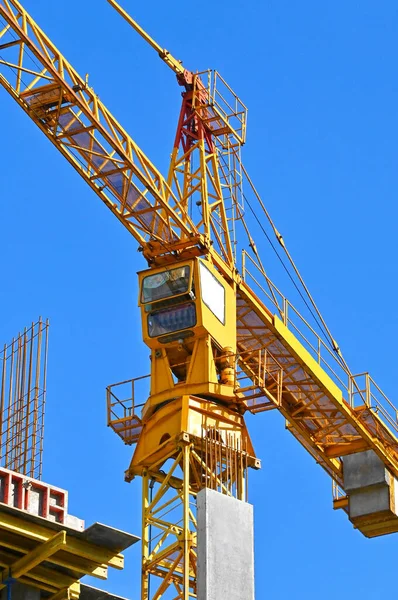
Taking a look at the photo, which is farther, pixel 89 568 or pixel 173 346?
pixel 173 346

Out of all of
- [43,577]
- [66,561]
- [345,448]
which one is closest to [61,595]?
[43,577]

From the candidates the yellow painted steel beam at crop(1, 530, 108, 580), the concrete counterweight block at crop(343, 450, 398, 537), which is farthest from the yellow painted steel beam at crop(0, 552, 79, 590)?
the concrete counterweight block at crop(343, 450, 398, 537)

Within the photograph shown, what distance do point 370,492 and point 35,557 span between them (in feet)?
81.7

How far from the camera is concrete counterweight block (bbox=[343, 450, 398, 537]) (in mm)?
61375

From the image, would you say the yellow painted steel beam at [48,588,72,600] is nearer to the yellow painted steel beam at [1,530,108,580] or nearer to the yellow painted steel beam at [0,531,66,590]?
the yellow painted steel beam at [1,530,108,580]

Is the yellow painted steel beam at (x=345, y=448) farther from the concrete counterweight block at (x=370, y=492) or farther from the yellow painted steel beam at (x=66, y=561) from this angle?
the yellow painted steel beam at (x=66, y=561)

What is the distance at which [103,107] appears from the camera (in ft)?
172

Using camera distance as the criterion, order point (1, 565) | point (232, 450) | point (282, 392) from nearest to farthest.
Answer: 1. point (1, 565)
2. point (232, 450)
3. point (282, 392)

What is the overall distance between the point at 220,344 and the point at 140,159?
5.23m

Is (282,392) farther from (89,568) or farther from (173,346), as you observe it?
(89,568)

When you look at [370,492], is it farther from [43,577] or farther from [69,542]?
[69,542]

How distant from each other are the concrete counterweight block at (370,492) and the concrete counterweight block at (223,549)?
14.1m

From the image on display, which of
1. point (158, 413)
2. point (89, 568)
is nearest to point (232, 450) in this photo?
point (158, 413)

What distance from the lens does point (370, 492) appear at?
203 feet
